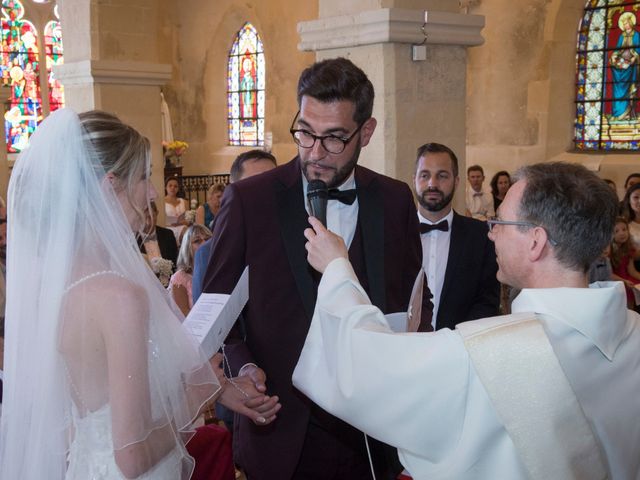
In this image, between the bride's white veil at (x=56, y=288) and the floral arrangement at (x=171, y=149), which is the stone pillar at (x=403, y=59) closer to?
the bride's white veil at (x=56, y=288)

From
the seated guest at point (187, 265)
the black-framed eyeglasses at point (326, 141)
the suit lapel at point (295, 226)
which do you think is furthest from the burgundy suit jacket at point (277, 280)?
the seated guest at point (187, 265)

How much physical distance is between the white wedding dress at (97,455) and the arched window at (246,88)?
14.0 meters

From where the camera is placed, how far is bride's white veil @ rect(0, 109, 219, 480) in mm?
1871

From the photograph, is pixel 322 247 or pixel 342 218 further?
pixel 342 218

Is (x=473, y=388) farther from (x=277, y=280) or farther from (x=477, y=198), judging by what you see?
(x=477, y=198)

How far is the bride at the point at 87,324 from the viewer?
5.78 feet

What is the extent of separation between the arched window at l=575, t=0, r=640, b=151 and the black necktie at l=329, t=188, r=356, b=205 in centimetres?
879

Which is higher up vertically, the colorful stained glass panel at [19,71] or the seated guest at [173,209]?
the colorful stained glass panel at [19,71]

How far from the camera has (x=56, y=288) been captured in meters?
1.84

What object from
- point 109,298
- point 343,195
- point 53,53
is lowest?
point 109,298

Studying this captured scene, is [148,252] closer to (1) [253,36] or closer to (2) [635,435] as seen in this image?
(2) [635,435]

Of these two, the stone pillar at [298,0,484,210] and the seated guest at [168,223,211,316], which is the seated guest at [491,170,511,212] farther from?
the seated guest at [168,223,211,316]

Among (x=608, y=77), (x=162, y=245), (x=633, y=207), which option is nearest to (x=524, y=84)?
(x=608, y=77)

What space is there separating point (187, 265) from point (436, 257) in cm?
193
